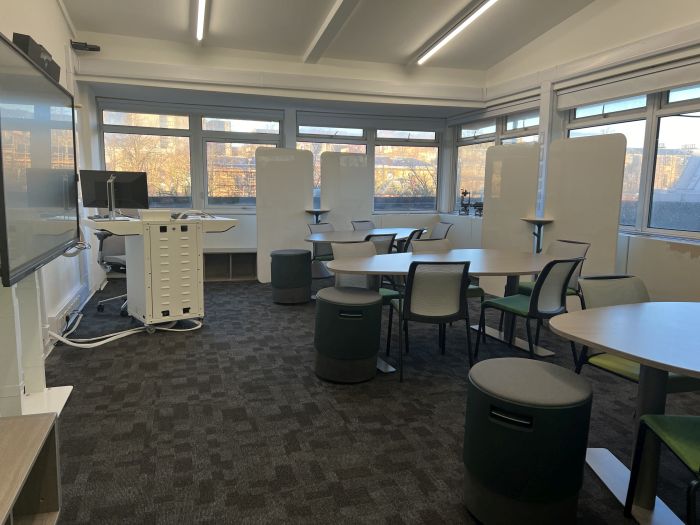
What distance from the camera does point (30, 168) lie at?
2238mm

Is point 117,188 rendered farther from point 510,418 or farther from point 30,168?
point 510,418

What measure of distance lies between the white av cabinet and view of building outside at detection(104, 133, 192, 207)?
3.09m

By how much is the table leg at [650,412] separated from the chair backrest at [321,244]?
4.61 metres

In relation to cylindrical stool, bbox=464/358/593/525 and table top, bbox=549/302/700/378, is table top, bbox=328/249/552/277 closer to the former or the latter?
table top, bbox=549/302/700/378

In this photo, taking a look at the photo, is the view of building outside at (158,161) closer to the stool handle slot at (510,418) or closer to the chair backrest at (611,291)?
the chair backrest at (611,291)

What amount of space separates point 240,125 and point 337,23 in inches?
122

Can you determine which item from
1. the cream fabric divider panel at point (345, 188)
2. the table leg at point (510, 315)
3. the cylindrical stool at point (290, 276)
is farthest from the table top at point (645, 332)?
the cream fabric divider panel at point (345, 188)

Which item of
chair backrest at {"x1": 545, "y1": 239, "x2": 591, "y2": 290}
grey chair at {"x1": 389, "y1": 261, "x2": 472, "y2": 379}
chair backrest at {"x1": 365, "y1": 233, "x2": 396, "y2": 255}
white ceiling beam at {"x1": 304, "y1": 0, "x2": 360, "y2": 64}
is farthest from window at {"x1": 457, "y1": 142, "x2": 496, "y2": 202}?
grey chair at {"x1": 389, "y1": 261, "x2": 472, "y2": 379}

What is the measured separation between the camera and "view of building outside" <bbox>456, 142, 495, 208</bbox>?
324 inches

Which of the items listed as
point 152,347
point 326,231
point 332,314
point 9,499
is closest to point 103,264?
point 152,347

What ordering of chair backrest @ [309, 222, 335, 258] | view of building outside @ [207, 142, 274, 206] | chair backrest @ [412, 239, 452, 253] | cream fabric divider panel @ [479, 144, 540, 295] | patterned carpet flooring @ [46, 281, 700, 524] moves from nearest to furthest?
1. patterned carpet flooring @ [46, 281, 700, 524]
2. chair backrest @ [412, 239, 452, 253]
3. cream fabric divider panel @ [479, 144, 540, 295]
4. chair backrest @ [309, 222, 335, 258]
5. view of building outside @ [207, 142, 274, 206]

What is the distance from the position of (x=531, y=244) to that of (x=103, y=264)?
16.7ft

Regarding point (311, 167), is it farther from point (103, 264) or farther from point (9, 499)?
point (9, 499)

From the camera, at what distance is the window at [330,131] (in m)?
8.30
